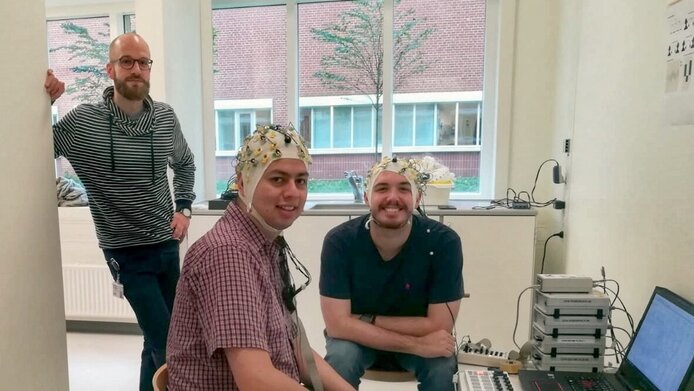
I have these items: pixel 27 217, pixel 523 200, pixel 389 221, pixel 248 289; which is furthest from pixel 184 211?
pixel 523 200

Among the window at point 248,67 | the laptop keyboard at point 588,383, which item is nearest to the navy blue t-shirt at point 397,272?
the laptop keyboard at point 588,383

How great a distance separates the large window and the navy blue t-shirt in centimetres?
156

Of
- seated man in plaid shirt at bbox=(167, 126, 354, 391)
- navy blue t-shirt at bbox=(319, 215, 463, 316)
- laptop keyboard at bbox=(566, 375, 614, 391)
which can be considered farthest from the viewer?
navy blue t-shirt at bbox=(319, 215, 463, 316)

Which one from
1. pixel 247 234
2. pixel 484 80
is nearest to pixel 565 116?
pixel 484 80

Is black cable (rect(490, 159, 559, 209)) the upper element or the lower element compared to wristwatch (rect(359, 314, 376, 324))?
upper

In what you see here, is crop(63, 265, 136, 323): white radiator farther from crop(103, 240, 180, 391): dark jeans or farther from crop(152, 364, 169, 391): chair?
crop(152, 364, 169, 391): chair

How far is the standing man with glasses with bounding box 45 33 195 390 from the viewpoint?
1.79m

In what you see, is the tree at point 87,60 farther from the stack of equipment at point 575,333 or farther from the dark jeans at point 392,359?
the stack of equipment at point 575,333

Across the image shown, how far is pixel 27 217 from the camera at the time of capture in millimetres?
1433

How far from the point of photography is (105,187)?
1.83m

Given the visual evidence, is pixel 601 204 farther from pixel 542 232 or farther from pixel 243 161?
pixel 243 161

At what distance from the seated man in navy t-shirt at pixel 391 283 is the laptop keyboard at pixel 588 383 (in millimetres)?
471

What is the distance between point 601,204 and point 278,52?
2.42 metres

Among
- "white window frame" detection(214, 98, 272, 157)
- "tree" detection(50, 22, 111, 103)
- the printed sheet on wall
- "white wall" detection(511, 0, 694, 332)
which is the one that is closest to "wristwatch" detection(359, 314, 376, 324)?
"white wall" detection(511, 0, 694, 332)
